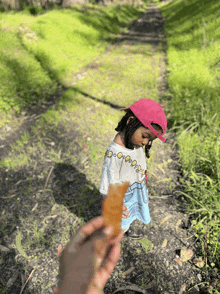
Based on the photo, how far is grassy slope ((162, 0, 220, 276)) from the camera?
234cm

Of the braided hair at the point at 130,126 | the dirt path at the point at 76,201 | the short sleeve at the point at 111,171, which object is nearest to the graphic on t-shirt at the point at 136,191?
the short sleeve at the point at 111,171

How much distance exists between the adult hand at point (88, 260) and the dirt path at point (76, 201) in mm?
1814

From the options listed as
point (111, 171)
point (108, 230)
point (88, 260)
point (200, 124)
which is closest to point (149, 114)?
point (111, 171)

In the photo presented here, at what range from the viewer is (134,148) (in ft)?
5.65

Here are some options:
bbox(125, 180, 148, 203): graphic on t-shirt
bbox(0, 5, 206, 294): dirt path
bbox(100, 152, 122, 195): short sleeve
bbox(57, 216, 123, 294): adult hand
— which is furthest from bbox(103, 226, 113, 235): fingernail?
bbox(0, 5, 206, 294): dirt path

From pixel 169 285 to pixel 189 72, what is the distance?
4859 mm

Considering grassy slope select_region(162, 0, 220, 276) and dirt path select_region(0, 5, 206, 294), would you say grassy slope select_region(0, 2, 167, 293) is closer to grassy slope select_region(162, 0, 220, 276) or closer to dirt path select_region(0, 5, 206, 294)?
dirt path select_region(0, 5, 206, 294)

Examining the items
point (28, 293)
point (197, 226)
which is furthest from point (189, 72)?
point (28, 293)

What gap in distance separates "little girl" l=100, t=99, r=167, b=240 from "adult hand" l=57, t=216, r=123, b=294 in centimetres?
96

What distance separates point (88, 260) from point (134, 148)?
1.28 meters

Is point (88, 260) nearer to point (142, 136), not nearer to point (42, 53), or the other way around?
point (142, 136)

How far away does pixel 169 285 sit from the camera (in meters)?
1.97

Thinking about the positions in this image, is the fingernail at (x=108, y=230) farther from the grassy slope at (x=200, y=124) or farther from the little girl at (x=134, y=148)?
the grassy slope at (x=200, y=124)

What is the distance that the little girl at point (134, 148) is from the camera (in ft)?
4.88
